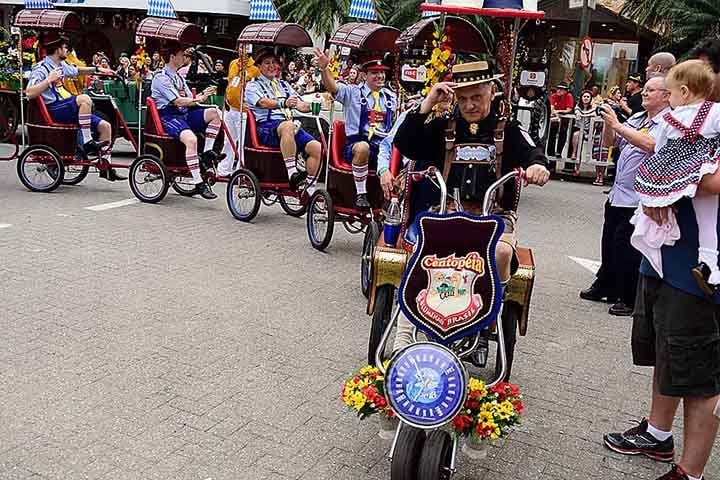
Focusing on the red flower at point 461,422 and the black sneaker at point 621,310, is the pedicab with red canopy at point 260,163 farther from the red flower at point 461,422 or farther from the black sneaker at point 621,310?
the red flower at point 461,422

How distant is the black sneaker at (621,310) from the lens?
6656 millimetres

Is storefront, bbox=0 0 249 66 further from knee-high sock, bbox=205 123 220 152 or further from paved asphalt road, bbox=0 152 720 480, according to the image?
paved asphalt road, bbox=0 152 720 480

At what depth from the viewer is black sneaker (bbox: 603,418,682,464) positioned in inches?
161

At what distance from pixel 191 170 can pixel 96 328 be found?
4.58 meters

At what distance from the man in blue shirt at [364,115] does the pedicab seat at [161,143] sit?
9.03 ft

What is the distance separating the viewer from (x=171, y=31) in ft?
31.1

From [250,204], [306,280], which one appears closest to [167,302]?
[306,280]

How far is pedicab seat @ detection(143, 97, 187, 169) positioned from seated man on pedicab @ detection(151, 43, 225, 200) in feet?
0.20

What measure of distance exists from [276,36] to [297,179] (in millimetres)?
1562

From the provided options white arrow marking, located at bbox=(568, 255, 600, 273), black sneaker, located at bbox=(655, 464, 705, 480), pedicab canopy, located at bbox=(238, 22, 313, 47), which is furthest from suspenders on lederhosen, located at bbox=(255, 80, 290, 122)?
black sneaker, located at bbox=(655, 464, 705, 480)

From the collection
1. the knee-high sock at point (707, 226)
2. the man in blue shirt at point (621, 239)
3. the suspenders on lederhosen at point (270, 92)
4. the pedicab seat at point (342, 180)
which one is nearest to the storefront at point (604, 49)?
the suspenders on lederhosen at point (270, 92)

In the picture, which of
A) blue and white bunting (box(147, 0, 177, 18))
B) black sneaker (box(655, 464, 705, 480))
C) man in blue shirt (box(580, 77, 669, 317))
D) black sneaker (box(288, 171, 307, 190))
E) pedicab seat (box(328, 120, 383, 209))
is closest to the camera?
black sneaker (box(655, 464, 705, 480))

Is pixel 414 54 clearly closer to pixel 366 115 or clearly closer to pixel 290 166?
pixel 366 115

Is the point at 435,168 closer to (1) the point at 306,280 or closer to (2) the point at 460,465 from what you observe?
(2) the point at 460,465
